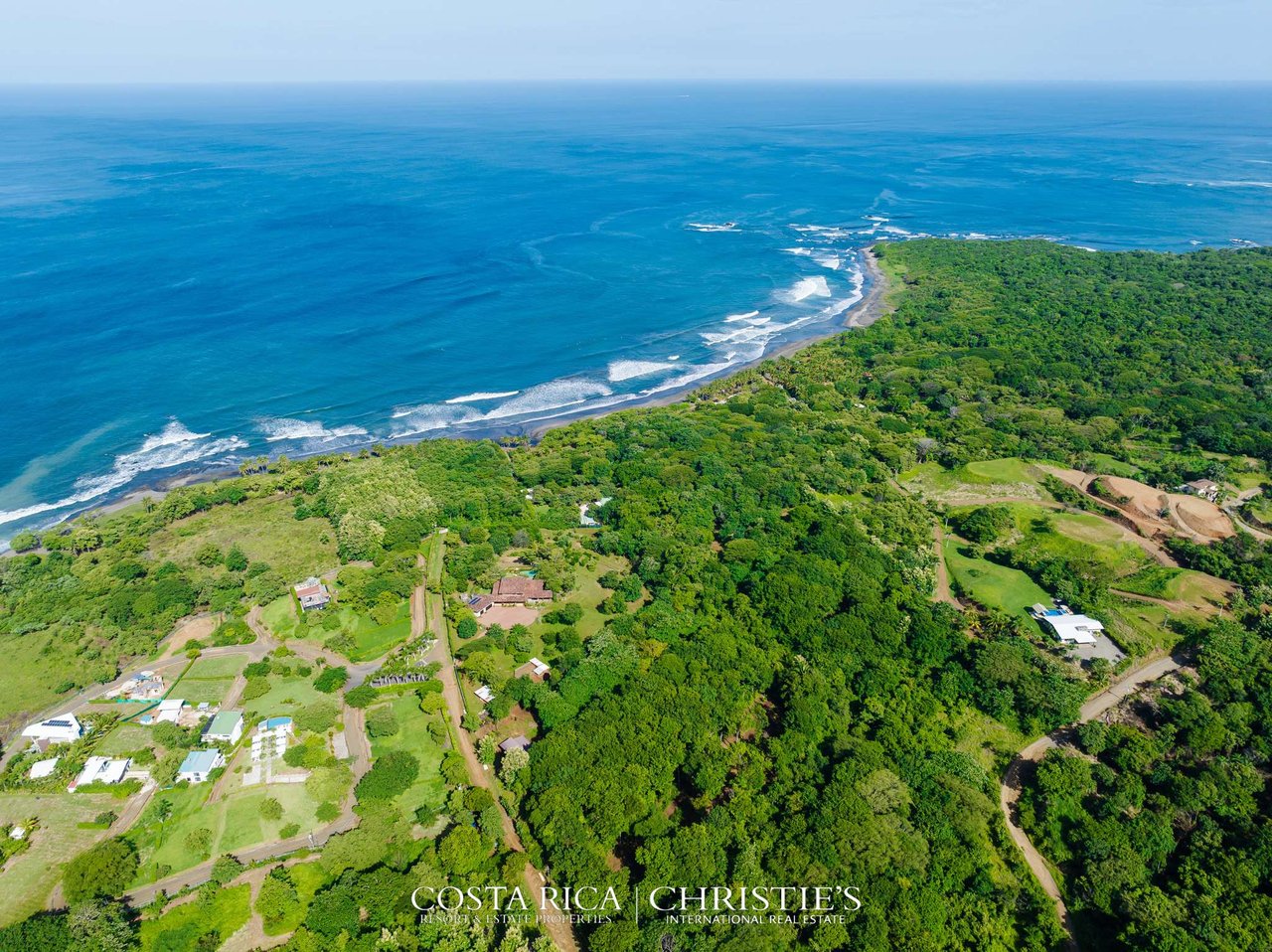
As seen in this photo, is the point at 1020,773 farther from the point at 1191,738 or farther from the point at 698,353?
the point at 698,353

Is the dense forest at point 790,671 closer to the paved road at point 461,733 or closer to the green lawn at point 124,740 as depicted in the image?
the paved road at point 461,733

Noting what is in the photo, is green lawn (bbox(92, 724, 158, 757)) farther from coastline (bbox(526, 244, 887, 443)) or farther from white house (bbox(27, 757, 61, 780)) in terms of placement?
coastline (bbox(526, 244, 887, 443))

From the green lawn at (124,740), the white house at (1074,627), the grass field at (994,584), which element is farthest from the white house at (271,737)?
the white house at (1074,627)

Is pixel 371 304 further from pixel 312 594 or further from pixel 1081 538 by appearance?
pixel 1081 538

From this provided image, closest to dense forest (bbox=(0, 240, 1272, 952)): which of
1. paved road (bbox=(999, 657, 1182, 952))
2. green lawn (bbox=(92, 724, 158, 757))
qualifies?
paved road (bbox=(999, 657, 1182, 952))

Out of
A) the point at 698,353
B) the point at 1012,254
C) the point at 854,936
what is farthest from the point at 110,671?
the point at 1012,254

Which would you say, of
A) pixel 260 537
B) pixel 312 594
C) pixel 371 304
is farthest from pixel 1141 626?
pixel 371 304

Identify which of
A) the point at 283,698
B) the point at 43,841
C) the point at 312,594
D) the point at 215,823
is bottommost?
the point at 43,841
